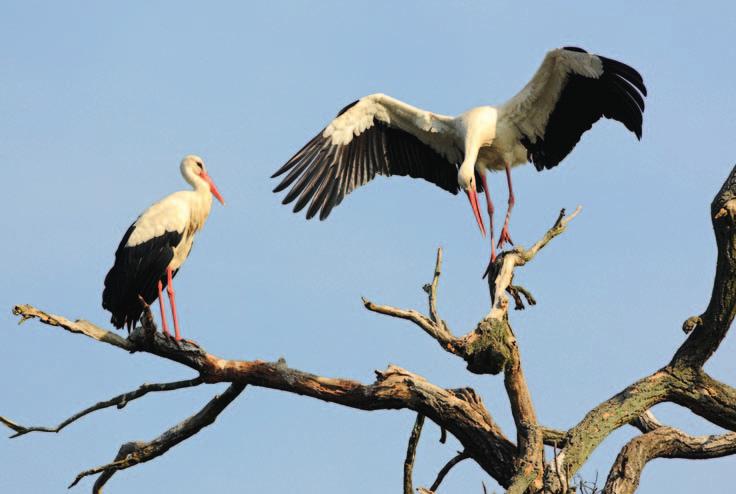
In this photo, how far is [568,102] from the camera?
30.1 ft

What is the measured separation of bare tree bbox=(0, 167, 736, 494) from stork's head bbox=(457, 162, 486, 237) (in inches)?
101

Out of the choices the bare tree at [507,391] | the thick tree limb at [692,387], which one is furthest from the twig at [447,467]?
the thick tree limb at [692,387]

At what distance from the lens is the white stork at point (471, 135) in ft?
28.9

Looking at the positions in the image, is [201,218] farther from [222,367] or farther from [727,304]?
[727,304]

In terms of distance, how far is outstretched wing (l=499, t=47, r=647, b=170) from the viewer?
8.66 m

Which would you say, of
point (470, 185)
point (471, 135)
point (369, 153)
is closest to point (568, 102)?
point (471, 135)

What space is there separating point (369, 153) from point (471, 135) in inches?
42.2

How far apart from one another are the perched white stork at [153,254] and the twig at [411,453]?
1.91 meters

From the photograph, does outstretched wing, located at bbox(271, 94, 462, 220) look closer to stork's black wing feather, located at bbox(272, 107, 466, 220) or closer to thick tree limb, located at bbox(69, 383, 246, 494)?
stork's black wing feather, located at bbox(272, 107, 466, 220)

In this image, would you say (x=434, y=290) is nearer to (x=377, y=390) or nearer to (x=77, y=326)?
(x=377, y=390)

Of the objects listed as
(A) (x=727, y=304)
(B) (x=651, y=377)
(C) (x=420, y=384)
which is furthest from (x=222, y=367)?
(A) (x=727, y=304)

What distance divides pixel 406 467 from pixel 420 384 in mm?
496

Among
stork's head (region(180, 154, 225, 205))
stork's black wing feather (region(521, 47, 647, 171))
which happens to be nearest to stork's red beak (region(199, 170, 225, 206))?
stork's head (region(180, 154, 225, 205))

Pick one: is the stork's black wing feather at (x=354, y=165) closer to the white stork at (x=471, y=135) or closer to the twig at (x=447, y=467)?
the white stork at (x=471, y=135)
